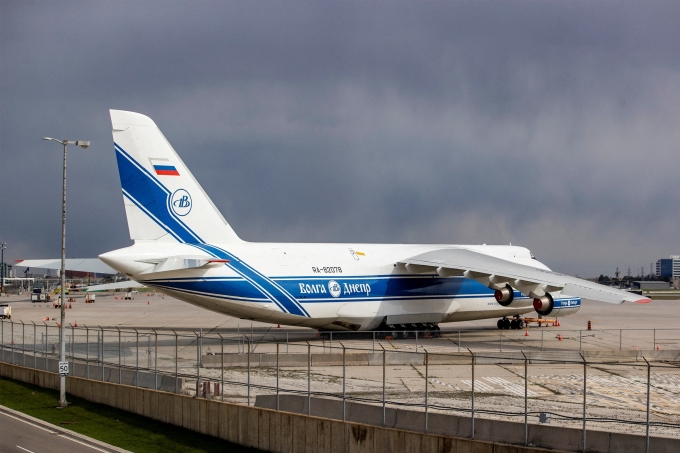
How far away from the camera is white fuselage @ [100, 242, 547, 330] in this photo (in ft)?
87.4

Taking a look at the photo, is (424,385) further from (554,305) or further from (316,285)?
(554,305)

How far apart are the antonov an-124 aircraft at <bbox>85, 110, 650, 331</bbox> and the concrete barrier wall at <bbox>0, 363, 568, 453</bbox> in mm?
6186

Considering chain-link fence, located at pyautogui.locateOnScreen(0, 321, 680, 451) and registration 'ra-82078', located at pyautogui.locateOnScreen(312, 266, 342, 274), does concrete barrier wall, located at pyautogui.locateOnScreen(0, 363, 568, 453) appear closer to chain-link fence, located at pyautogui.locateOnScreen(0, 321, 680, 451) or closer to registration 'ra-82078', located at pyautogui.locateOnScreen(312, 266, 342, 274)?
chain-link fence, located at pyautogui.locateOnScreen(0, 321, 680, 451)

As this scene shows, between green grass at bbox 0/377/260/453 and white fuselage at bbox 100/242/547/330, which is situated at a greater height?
white fuselage at bbox 100/242/547/330

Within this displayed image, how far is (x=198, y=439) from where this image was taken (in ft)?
58.5

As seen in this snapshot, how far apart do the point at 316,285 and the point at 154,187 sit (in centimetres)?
748

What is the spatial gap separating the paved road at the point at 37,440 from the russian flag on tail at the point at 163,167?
11.3 metres

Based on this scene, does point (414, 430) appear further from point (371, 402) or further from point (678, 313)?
point (678, 313)

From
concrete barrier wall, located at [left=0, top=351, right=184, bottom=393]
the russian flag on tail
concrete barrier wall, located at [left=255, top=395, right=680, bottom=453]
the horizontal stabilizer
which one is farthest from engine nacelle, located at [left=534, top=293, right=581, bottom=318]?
concrete barrier wall, located at [left=0, top=351, right=184, bottom=393]

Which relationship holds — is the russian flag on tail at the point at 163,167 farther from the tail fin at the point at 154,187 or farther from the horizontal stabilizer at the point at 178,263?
the horizontal stabilizer at the point at 178,263

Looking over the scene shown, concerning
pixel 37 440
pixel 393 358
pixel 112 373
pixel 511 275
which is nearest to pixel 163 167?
pixel 112 373

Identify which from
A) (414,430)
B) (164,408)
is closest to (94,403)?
(164,408)

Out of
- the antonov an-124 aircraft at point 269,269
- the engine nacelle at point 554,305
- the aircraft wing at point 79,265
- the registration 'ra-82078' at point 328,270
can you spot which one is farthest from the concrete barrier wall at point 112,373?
the engine nacelle at point 554,305

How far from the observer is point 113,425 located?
19281 mm
